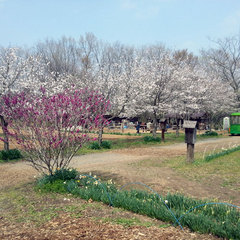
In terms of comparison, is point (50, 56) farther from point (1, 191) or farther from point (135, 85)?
point (1, 191)

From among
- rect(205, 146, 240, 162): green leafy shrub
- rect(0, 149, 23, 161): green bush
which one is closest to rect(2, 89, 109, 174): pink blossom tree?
rect(205, 146, 240, 162): green leafy shrub

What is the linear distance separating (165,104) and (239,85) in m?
17.1

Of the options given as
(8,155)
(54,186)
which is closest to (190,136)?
(54,186)

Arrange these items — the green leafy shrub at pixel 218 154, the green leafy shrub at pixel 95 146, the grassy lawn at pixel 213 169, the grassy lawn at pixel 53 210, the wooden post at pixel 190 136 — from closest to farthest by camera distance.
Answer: the grassy lawn at pixel 53 210 < the grassy lawn at pixel 213 169 < the wooden post at pixel 190 136 < the green leafy shrub at pixel 218 154 < the green leafy shrub at pixel 95 146

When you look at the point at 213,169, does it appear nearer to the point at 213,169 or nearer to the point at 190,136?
the point at 213,169

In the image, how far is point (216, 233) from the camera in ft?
11.3

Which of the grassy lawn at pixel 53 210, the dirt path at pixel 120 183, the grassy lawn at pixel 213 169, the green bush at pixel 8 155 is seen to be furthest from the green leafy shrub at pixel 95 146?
the grassy lawn at pixel 53 210

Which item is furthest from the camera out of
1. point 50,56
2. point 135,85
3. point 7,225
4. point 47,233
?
point 50,56

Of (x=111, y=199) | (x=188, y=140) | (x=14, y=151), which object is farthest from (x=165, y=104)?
(x=111, y=199)

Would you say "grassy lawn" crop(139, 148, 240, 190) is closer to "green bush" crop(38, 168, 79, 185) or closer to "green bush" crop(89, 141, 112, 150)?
"green bush" crop(38, 168, 79, 185)

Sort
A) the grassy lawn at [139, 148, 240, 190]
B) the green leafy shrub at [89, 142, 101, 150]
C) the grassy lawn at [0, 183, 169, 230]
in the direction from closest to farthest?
1. the grassy lawn at [0, 183, 169, 230]
2. the grassy lawn at [139, 148, 240, 190]
3. the green leafy shrub at [89, 142, 101, 150]

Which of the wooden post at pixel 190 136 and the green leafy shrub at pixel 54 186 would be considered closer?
the green leafy shrub at pixel 54 186

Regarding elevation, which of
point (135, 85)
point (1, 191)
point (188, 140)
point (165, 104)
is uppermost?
point (135, 85)

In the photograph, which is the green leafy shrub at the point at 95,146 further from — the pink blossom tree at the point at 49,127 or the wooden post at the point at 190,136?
the pink blossom tree at the point at 49,127
